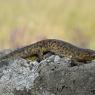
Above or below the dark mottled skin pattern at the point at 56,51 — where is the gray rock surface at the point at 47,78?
below

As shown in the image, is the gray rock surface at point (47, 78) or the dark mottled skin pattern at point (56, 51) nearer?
the gray rock surface at point (47, 78)

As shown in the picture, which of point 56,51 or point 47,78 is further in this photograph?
point 56,51

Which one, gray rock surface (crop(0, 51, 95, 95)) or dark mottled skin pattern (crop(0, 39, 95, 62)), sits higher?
dark mottled skin pattern (crop(0, 39, 95, 62))

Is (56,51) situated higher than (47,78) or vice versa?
Result: (56,51)

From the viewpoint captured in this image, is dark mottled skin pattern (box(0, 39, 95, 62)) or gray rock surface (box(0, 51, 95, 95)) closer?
gray rock surface (box(0, 51, 95, 95))

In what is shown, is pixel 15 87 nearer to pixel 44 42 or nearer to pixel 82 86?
pixel 82 86
